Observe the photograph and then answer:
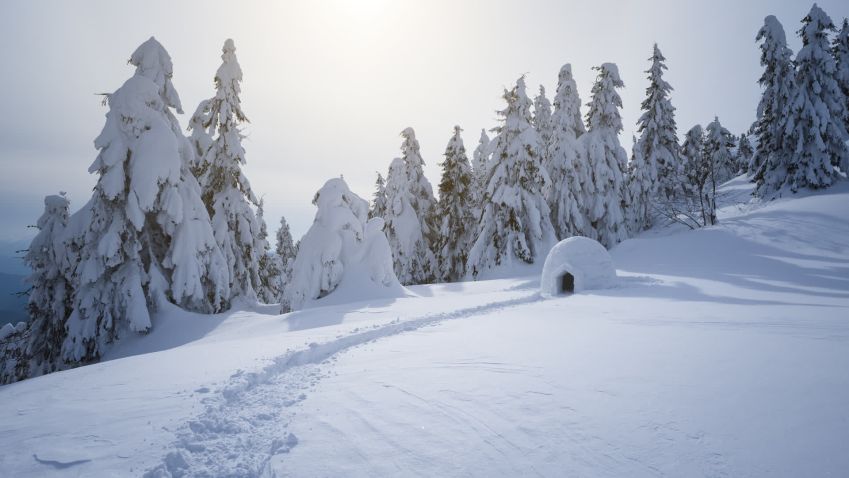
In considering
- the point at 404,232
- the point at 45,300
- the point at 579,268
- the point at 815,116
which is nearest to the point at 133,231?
the point at 45,300

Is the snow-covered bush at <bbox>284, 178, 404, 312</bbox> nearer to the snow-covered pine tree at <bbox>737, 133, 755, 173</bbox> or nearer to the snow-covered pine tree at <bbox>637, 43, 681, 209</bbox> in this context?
the snow-covered pine tree at <bbox>637, 43, 681, 209</bbox>

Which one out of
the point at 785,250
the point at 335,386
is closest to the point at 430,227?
the point at 785,250

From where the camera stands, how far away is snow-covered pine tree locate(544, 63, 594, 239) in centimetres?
2580

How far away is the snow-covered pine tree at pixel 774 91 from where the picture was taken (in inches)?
870

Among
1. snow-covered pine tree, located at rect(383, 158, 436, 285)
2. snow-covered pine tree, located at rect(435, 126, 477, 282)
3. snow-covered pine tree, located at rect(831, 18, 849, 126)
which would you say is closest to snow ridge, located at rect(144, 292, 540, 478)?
snow-covered pine tree, located at rect(383, 158, 436, 285)

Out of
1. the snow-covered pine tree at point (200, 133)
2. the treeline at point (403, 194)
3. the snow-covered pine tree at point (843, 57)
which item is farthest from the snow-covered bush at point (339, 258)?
the snow-covered pine tree at point (843, 57)

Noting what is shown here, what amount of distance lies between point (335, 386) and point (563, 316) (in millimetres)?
6103

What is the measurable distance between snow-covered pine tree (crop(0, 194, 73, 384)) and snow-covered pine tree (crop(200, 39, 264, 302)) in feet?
17.8

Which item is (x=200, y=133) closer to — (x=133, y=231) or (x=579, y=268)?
(x=133, y=231)

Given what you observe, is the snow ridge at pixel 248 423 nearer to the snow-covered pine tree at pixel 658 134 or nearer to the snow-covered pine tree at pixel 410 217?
the snow-covered pine tree at pixel 410 217

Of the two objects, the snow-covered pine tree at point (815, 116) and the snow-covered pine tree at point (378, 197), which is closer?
the snow-covered pine tree at point (815, 116)

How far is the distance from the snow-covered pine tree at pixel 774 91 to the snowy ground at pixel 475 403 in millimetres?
20493

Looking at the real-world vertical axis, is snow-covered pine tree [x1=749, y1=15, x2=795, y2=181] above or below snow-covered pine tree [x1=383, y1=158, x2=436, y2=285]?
above

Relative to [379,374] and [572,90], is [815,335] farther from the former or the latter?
[572,90]
